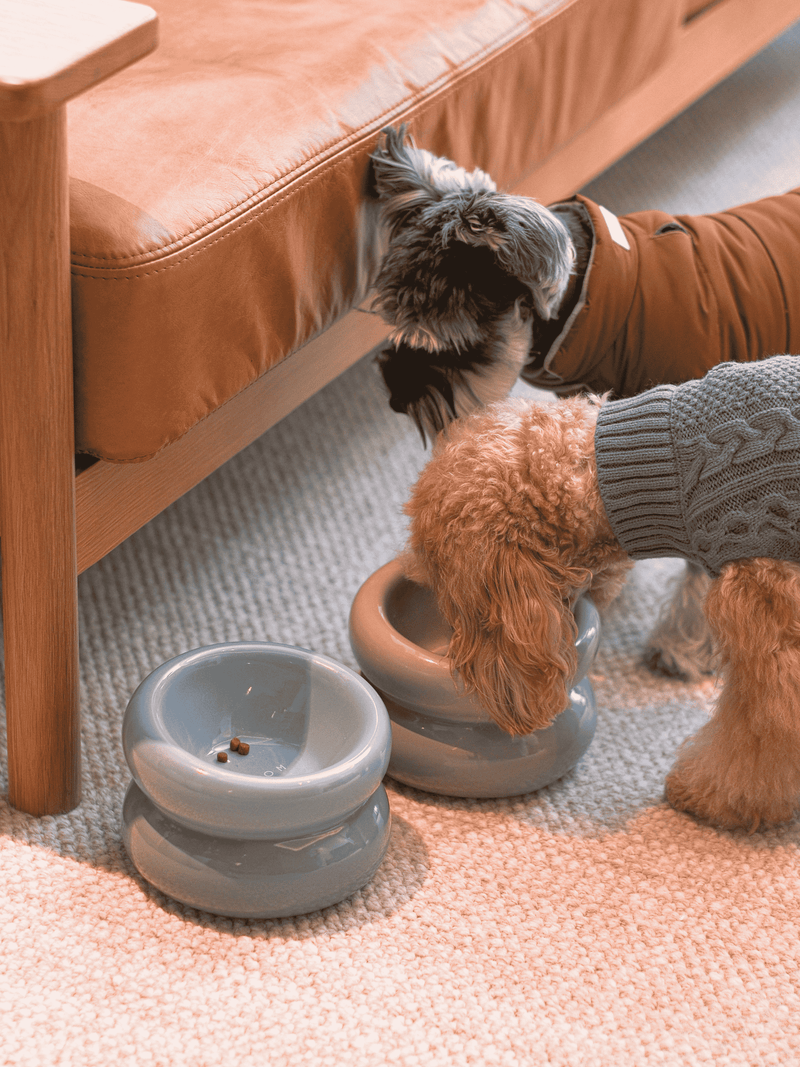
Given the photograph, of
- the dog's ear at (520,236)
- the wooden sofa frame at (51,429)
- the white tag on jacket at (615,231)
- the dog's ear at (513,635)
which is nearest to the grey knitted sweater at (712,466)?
the dog's ear at (513,635)

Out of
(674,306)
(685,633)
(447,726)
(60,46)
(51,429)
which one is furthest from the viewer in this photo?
(685,633)

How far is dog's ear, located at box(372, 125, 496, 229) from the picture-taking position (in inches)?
47.9

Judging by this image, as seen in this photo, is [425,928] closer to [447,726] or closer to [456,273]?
[447,726]

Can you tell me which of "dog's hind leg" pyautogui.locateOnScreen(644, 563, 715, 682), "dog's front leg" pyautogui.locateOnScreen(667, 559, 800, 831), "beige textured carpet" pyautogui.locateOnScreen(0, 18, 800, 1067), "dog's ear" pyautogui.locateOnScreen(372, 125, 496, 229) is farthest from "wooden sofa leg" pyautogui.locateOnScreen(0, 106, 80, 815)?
"dog's hind leg" pyautogui.locateOnScreen(644, 563, 715, 682)

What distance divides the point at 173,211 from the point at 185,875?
63cm

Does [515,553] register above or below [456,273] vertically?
below

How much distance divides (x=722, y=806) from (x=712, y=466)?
0.42 m

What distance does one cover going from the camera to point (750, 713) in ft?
3.79

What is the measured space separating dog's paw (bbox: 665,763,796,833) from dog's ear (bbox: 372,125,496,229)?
0.75 metres

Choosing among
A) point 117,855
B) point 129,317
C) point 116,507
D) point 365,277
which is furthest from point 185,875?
point 365,277

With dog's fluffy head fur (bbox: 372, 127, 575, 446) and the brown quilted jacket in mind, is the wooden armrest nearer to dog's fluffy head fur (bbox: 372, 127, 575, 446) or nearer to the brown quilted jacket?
dog's fluffy head fur (bbox: 372, 127, 575, 446)

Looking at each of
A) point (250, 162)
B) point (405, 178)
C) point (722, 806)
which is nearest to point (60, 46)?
point (250, 162)

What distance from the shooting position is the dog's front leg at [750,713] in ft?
3.59

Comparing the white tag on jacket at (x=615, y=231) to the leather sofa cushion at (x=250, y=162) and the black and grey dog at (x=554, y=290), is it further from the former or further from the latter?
the leather sofa cushion at (x=250, y=162)
